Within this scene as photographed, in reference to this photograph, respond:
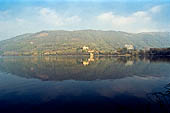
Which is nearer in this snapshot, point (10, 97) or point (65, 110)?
point (65, 110)

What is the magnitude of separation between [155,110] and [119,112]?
4931 millimetres

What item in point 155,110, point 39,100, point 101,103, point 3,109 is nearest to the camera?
point 155,110

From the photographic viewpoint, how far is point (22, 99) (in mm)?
21797

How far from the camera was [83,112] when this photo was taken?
16.7 meters

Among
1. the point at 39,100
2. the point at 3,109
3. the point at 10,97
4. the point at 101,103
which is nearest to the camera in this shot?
the point at 3,109

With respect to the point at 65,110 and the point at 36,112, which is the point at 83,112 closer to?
the point at 65,110

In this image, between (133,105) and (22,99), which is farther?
(22,99)

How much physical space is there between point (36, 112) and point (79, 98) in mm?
7748

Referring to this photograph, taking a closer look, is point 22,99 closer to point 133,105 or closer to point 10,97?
point 10,97

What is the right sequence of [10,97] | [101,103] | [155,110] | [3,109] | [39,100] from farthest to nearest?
[10,97], [39,100], [101,103], [3,109], [155,110]

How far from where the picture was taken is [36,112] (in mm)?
16750

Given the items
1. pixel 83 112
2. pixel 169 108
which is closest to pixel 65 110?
pixel 83 112

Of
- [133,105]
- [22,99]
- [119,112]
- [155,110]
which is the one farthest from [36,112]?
[155,110]

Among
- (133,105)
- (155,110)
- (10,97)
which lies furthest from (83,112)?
(10,97)
